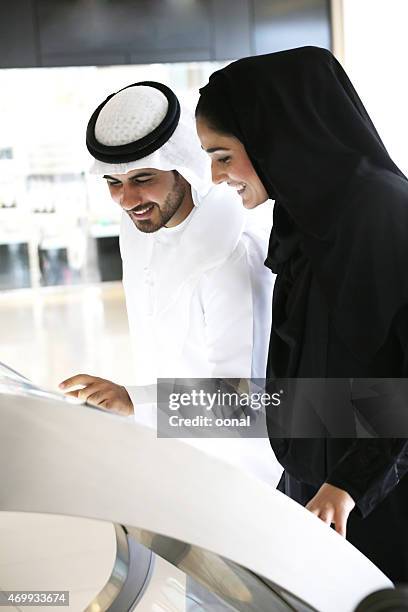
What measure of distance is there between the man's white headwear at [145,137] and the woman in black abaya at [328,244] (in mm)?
411

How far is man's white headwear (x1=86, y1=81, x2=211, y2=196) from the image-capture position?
1.70 meters

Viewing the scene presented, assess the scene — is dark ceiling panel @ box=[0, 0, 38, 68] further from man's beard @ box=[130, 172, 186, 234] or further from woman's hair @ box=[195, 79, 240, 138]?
woman's hair @ box=[195, 79, 240, 138]

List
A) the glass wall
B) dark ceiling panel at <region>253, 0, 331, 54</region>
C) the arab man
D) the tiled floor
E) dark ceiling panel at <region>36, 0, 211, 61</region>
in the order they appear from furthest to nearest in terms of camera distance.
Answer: dark ceiling panel at <region>253, 0, 331, 54</region>
the glass wall
dark ceiling panel at <region>36, 0, 211, 61</region>
the arab man
the tiled floor

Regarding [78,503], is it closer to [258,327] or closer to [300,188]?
[300,188]

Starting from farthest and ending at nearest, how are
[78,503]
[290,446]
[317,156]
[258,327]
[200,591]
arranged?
[258,327], [290,446], [317,156], [200,591], [78,503]

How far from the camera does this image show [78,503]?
473 millimetres

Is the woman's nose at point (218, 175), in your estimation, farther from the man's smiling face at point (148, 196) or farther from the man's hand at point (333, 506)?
the man's hand at point (333, 506)

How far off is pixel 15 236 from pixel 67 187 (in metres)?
0.76

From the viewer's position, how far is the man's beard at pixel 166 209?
175 cm

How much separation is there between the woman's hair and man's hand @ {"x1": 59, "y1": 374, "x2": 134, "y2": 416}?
44cm

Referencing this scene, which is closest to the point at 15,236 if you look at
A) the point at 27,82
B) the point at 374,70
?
the point at 27,82

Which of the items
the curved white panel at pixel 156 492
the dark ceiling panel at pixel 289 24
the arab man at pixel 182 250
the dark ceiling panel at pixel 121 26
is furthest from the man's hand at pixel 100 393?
A: the dark ceiling panel at pixel 289 24

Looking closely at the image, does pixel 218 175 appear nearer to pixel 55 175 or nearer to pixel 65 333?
pixel 65 333

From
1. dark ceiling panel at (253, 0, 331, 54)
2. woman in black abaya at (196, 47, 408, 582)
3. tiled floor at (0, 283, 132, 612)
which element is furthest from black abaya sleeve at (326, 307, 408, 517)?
dark ceiling panel at (253, 0, 331, 54)
